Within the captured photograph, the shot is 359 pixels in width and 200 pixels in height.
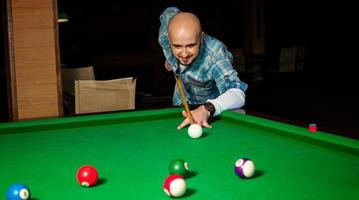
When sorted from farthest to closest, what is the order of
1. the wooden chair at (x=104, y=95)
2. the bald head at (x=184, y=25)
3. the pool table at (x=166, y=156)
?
the wooden chair at (x=104, y=95) → the bald head at (x=184, y=25) → the pool table at (x=166, y=156)

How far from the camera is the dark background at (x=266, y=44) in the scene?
25.3 ft

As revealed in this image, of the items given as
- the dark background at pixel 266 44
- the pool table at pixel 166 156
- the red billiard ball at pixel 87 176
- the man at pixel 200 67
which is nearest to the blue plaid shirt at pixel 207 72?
the man at pixel 200 67

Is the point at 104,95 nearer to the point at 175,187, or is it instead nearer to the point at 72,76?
the point at 72,76

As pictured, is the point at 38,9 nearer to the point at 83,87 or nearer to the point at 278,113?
the point at 83,87

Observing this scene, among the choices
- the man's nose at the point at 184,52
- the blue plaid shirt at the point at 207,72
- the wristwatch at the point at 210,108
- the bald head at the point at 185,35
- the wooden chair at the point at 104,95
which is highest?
the bald head at the point at 185,35

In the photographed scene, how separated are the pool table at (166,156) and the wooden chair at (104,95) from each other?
3.87 ft

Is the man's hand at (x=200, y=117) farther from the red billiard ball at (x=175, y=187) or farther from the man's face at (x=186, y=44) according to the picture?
the red billiard ball at (x=175, y=187)

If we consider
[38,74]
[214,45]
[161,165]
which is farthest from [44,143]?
[38,74]

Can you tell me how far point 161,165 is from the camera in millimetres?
1644

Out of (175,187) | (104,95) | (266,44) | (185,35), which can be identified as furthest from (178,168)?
(266,44)

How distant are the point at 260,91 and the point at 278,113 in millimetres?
2034

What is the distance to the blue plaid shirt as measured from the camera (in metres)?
2.86

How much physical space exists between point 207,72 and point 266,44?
26.0 feet

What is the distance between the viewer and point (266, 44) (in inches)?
422
